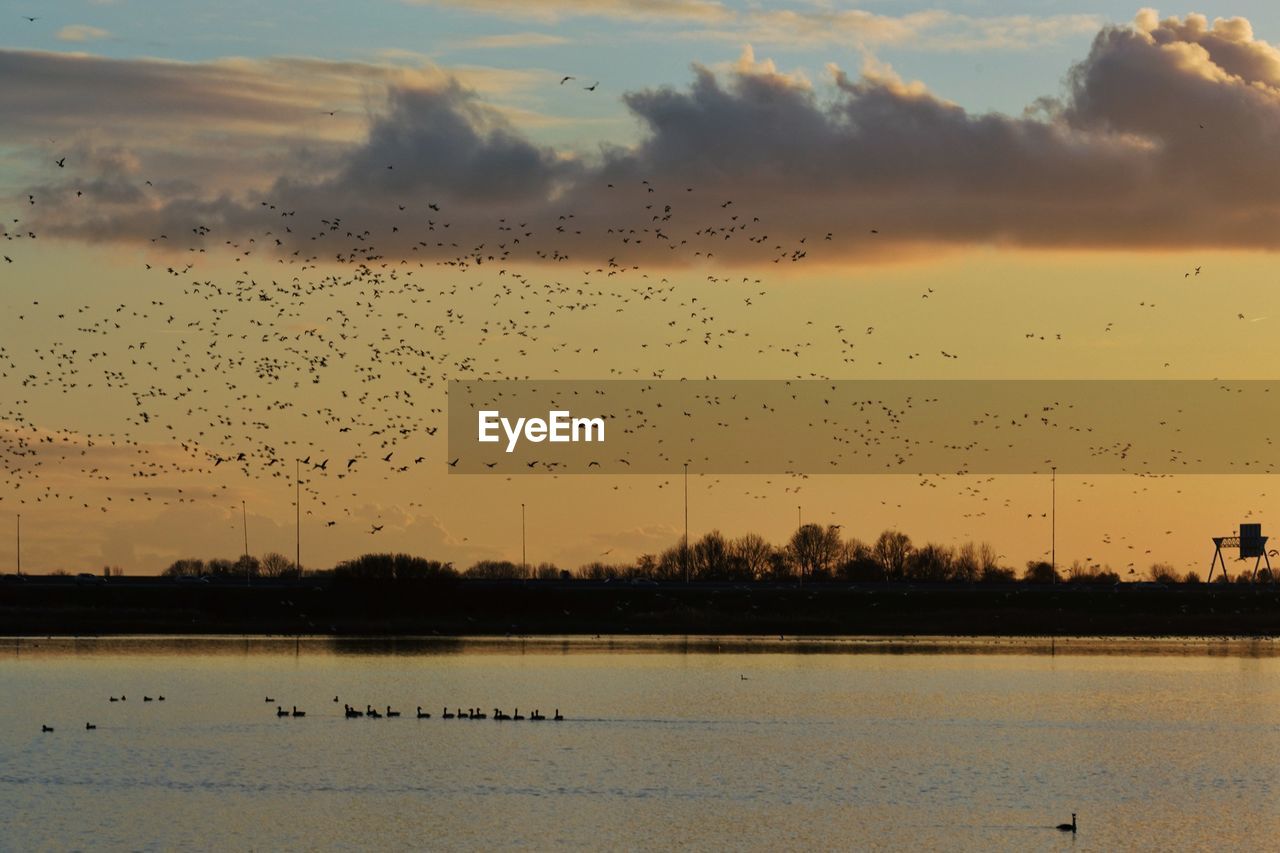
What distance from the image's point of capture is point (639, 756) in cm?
8294

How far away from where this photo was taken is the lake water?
6419 cm

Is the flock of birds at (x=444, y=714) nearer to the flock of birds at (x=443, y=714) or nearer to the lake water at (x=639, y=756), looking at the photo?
the flock of birds at (x=443, y=714)

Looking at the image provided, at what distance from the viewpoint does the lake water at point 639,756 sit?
64188mm

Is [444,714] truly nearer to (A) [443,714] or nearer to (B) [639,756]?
(A) [443,714]

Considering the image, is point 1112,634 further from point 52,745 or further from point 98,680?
point 52,745

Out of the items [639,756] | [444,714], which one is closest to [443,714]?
[444,714]

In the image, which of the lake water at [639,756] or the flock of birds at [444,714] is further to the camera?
the flock of birds at [444,714]

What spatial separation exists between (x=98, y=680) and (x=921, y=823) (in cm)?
6694

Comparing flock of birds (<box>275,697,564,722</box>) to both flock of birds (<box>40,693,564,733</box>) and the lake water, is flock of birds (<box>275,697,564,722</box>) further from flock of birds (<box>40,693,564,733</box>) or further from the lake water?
the lake water

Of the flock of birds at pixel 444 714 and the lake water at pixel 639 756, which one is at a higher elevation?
the flock of birds at pixel 444 714

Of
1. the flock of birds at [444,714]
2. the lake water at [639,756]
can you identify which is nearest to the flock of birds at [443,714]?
the flock of birds at [444,714]

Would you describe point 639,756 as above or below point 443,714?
below

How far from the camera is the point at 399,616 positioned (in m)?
199

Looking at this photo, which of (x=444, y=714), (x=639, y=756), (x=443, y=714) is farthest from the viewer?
(x=443, y=714)
